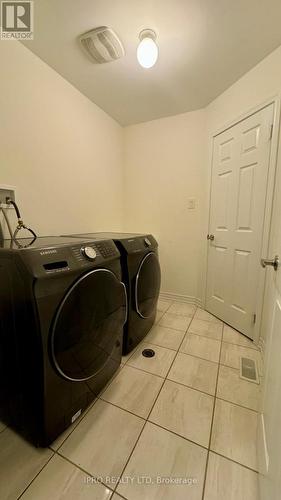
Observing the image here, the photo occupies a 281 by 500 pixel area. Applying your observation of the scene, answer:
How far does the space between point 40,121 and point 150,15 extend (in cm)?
96

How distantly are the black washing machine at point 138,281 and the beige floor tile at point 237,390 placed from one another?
65 cm

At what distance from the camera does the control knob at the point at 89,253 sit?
0.94 meters

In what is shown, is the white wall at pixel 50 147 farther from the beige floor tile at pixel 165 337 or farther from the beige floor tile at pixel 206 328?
the beige floor tile at pixel 206 328

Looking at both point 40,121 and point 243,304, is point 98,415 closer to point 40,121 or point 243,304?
point 243,304

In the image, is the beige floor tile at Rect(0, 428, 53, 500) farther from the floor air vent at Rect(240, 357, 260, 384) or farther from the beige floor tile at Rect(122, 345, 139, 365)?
the floor air vent at Rect(240, 357, 260, 384)

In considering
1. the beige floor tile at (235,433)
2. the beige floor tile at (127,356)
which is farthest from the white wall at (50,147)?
the beige floor tile at (235,433)

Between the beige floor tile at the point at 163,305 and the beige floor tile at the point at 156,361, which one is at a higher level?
the beige floor tile at the point at 156,361

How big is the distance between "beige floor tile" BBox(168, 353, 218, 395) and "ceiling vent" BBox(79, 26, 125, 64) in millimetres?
2255

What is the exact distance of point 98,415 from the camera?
107 cm

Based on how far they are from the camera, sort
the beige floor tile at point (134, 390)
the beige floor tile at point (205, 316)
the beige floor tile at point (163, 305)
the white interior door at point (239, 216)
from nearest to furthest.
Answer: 1. the beige floor tile at point (134, 390)
2. the white interior door at point (239, 216)
3. the beige floor tile at point (205, 316)
4. the beige floor tile at point (163, 305)

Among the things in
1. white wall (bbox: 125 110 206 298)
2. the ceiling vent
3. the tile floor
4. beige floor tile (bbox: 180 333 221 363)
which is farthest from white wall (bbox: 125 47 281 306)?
the tile floor

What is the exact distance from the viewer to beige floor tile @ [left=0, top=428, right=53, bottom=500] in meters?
0.77

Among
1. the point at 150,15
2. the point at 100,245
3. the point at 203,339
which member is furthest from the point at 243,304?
the point at 150,15

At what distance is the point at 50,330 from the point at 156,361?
0.99 meters
